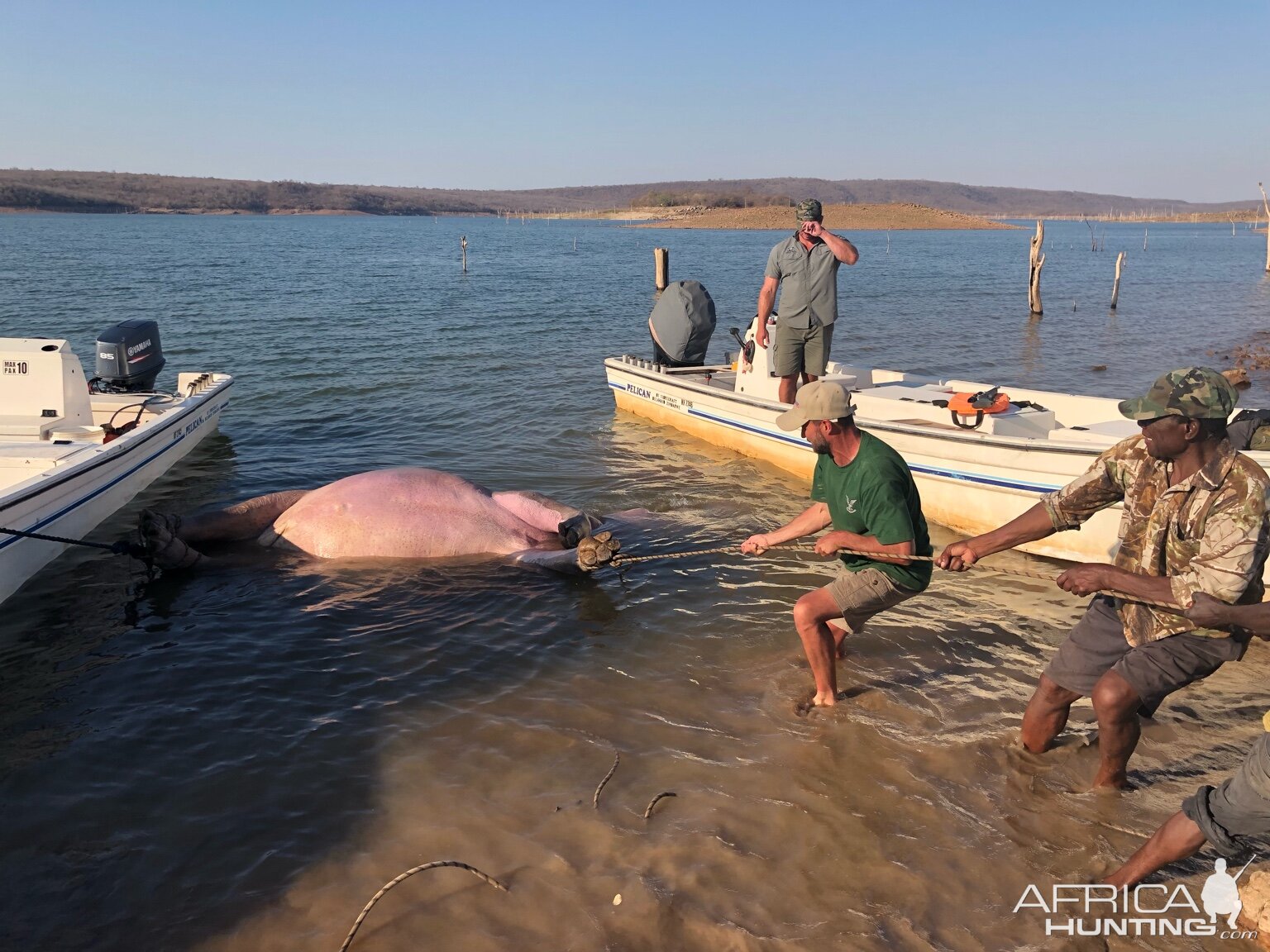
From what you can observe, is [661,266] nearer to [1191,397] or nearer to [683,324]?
[683,324]

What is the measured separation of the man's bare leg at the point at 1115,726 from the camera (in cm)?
409

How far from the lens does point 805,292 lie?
9.62 meters

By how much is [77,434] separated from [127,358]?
8.11 feet

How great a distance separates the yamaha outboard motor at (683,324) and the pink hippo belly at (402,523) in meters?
6.81

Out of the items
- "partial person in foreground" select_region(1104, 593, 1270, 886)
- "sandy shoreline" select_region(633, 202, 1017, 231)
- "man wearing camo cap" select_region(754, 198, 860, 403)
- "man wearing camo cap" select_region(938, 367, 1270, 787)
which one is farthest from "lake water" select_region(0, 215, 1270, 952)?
"sandy shoreline" select_region(633, 202, 1017, 231)

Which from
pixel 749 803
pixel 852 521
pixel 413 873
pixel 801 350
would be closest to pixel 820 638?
pixel 852 521

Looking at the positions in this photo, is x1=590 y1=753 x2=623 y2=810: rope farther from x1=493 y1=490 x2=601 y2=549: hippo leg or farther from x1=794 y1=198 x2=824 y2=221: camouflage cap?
x1=794 y1=198 x2=824 y2=221: camouflage cap

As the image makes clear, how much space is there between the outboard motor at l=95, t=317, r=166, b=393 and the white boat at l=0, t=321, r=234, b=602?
0.01 metres

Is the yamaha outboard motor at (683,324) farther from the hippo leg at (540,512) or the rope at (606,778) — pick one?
the rope at (606,778)

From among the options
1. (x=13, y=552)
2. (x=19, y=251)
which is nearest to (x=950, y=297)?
(x=13, y=552)

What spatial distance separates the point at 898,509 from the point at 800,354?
5.74 metres

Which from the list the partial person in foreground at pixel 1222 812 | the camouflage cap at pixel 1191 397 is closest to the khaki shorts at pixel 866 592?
Result: the partial person in foreground at pixel 1222 812

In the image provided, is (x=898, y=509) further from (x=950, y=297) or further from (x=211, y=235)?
(x=211, y=235)

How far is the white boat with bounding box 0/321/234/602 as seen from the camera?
7.53 metres
